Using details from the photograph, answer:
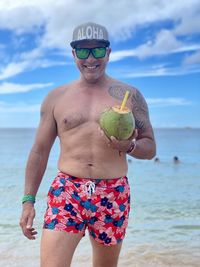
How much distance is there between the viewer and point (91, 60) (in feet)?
11.1

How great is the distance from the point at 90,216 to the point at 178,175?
18061 millimetres

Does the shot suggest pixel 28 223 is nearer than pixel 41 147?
Yes

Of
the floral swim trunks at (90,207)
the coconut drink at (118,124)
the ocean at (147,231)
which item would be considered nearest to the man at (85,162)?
the floral swim trunks at (90,207)

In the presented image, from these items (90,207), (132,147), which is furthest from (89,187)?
(132,147)

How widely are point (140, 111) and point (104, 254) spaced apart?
1111 mm

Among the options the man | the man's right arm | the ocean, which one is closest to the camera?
the man

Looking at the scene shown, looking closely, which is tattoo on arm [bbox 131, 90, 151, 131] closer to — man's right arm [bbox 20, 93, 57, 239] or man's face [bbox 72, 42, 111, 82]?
man's face [bbox 72, 42, 111, 82]

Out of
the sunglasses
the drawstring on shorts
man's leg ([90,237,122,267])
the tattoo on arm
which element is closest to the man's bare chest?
the tattoo on arm

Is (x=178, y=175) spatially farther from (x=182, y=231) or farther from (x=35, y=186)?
(x=35, y=186)

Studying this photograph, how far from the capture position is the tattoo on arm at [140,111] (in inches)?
139

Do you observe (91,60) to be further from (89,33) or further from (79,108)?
(79,108)

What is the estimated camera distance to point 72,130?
3.42m

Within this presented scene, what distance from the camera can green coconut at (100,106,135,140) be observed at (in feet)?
9.73

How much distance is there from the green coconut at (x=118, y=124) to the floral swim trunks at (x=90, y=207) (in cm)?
48
